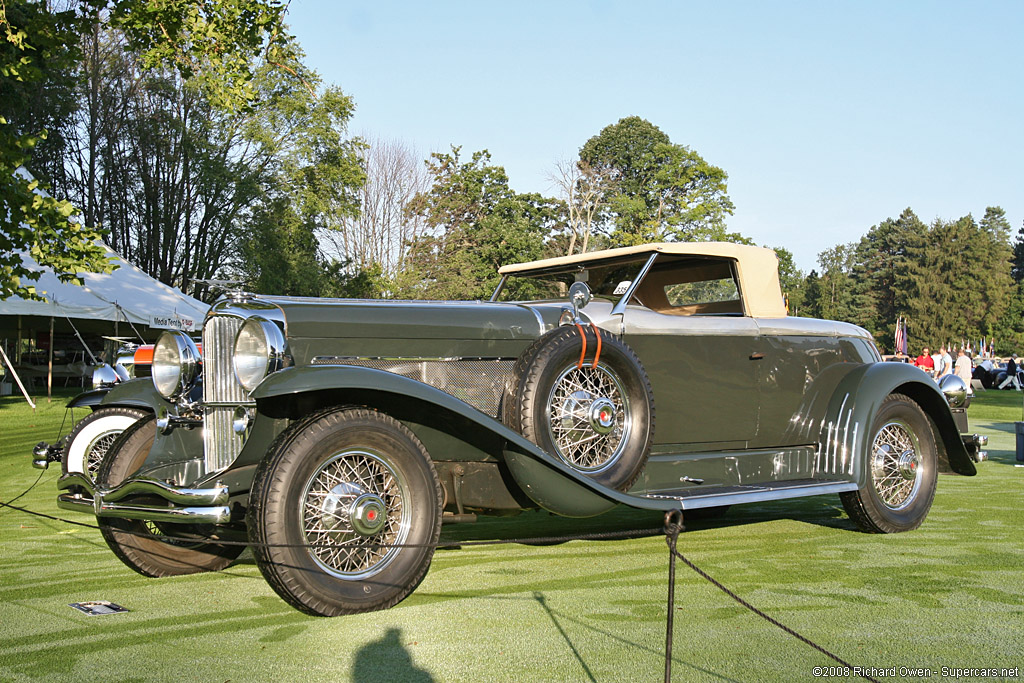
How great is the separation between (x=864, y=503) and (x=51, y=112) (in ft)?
101

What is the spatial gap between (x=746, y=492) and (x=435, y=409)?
6.44 ft

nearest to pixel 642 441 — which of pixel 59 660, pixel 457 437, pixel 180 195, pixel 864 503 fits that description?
pixel 457 437

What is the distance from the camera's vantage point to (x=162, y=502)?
12.8ft

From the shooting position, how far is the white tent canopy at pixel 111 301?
57.7 feet

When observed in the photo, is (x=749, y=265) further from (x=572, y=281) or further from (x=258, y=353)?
(x=258, y=353)

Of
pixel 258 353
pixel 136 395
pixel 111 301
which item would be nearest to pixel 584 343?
pixel 258 353

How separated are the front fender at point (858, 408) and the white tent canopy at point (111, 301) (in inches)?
543

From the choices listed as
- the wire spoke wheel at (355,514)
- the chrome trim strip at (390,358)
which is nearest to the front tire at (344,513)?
the wire spoke wheel at (355,514)

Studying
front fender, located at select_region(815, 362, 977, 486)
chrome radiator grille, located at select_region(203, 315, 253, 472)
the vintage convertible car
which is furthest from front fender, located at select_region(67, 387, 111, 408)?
front fender, located at select_region(815, 362, 977, 486)

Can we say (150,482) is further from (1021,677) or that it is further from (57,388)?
(57,388)

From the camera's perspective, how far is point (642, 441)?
4531 millimetres

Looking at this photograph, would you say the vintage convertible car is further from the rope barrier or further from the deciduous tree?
the deciduous tree

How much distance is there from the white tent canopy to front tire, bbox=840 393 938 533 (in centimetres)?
1393

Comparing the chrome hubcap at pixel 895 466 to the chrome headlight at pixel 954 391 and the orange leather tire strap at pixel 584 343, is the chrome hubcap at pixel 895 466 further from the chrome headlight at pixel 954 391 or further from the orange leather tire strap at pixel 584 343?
the orange leather tire strap at pixel 584 343
